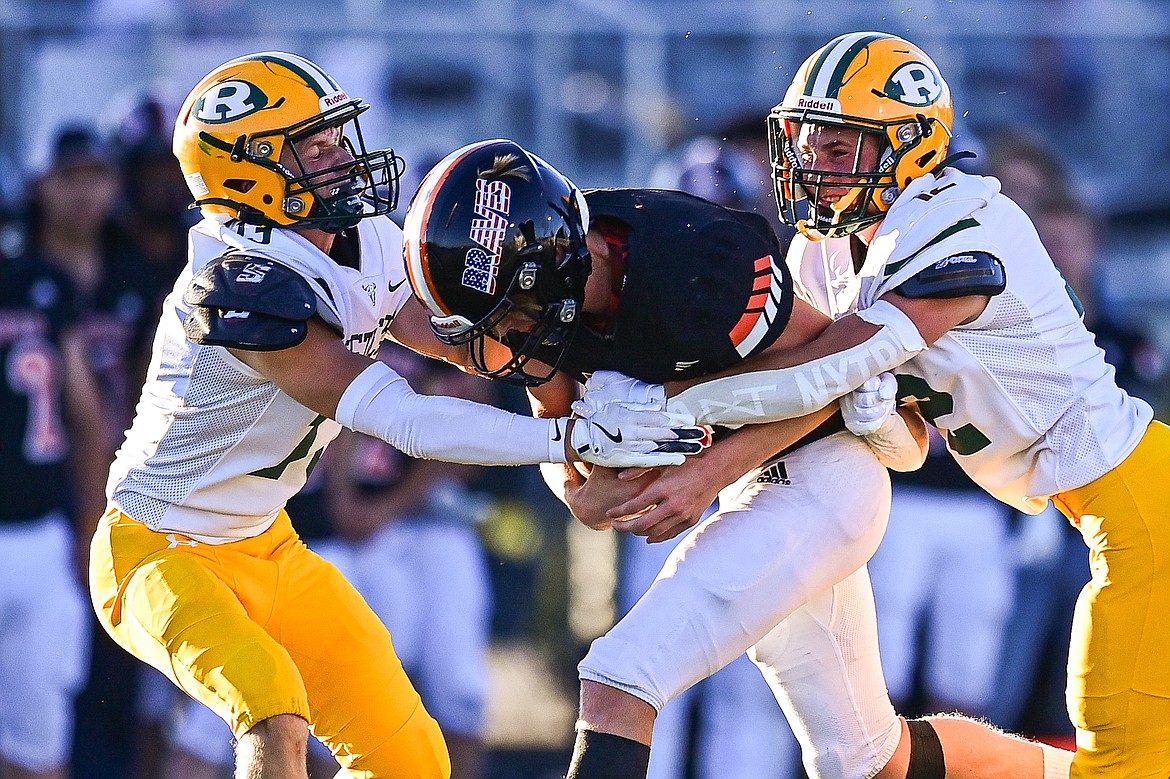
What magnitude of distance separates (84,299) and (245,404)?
8.48 ft

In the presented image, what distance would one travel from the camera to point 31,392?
5.61 meters

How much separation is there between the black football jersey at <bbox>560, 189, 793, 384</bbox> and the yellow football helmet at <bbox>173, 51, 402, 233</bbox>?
640mm

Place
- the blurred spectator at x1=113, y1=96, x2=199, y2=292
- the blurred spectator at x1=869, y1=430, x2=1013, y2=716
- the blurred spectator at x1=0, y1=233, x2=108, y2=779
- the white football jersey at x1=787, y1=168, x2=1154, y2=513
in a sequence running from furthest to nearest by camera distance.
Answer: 1. the blurred spectator at x1=113, y1=96, x2=199, y2=292
2. the blurred spectator at x1=869, y1=430, x2=1013, y2=716
3. the blurred spectator at x1=0, y1=233, x2=108, y2=779
4. the white football jersey at x1=787, y1=168, x2=1154, y2=513

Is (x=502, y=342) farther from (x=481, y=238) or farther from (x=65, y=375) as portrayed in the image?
(x=65, y=375)

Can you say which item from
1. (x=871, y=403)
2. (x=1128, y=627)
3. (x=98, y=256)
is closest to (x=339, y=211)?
(x=871, y=403)

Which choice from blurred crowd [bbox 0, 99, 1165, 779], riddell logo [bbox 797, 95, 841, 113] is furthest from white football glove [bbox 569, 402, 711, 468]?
blurred crowd [bbox 0, 99, 1165, 779]

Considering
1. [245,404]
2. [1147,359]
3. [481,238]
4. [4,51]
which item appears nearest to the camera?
[481,238]

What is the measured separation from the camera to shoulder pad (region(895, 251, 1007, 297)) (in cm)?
330

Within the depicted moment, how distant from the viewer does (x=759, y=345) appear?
3.35 metres

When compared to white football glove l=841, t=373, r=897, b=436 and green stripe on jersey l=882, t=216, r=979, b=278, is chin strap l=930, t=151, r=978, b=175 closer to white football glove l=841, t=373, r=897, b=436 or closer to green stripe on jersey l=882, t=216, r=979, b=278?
green stripe on jersey l=882, t=216, r=979, b=278

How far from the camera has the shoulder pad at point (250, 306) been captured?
127 inches

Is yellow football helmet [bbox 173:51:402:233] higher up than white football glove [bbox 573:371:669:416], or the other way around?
yellow football helmet [bbox 173:51:402:233]

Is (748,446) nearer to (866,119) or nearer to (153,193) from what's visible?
(866,119)

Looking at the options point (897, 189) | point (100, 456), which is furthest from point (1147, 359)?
point (100, 456)
